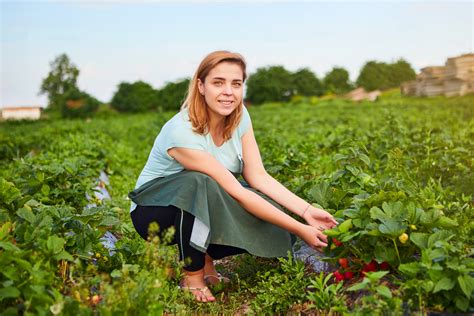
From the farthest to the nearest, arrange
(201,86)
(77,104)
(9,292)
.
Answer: (77,104), (201,86), (9,292)

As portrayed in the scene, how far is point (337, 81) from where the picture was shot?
139 ft

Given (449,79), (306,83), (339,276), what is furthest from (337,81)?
(339,276)

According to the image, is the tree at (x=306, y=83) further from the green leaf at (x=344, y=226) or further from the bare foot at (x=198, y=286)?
the green leaf at (x=344, y=226)

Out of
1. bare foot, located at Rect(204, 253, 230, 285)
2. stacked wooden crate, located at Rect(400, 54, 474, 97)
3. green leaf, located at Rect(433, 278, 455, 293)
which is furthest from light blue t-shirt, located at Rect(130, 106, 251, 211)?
stacked wooden crate, located at Rect(400, 54, 474, 97)

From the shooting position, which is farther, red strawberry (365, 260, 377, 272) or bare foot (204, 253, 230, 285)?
bare foot (204, 253, 230, 285)

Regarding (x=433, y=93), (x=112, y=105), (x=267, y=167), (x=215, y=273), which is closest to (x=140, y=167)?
(x=267, y=167)

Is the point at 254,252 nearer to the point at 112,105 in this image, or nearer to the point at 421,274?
the point at 421,274

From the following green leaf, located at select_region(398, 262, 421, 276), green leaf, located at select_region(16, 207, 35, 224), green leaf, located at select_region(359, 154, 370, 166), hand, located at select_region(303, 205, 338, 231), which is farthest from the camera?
green leaf, located at select_region(359, 154, 370, 166)

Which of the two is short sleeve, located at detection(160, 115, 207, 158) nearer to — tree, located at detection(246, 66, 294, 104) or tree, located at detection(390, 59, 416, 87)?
tree, located at detection(390, 59, 416, 87)

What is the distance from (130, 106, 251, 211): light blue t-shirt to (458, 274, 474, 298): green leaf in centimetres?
151

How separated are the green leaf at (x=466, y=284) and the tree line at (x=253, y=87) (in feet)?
98.3

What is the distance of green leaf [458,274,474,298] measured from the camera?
2759 millimetres

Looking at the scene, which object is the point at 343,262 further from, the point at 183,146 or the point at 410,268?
the point at 183,146

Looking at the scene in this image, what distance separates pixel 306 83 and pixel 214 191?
36661 mm
